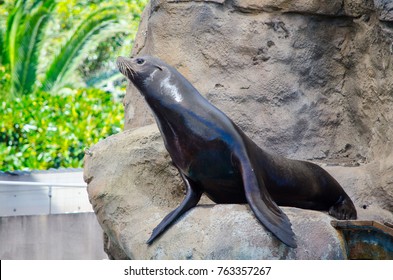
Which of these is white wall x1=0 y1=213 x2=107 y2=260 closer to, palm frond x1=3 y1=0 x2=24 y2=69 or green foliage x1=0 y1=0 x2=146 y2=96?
green foliage x1=0 y1=0 x2=146 y2=96

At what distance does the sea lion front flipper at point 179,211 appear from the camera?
6.22 m

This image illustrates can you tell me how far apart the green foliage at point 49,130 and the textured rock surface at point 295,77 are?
397cm

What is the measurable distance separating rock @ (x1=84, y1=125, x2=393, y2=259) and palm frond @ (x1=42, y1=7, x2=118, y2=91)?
8.64m

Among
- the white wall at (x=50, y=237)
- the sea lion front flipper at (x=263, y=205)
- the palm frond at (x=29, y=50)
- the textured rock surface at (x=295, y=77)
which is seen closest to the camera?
the sea lion front flipper at (x=263, y=205)

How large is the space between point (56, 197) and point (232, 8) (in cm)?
285

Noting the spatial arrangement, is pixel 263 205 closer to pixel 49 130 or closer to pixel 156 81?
pixel 156 81

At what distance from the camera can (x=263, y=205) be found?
19.6 ft

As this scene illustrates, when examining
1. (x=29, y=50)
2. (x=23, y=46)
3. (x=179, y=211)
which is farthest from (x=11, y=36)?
(x=179, y=211)

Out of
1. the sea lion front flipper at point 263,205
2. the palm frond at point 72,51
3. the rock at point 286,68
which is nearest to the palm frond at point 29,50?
the palm frond at point 72,51

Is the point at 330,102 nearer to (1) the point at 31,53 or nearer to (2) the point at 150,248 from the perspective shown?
(2) the point at 150,248

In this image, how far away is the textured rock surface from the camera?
23.7 feet

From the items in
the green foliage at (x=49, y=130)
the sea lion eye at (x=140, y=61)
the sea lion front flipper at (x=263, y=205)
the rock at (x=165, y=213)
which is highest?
the sea lion eye at (x=140, y=61)

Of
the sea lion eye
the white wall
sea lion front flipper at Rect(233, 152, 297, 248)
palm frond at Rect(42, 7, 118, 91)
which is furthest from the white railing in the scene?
palm frond at Rect(42, 7, 118, 91)

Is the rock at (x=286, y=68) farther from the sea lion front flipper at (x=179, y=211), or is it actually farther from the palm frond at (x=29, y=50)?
the palm frond at (x=29, y=50)
